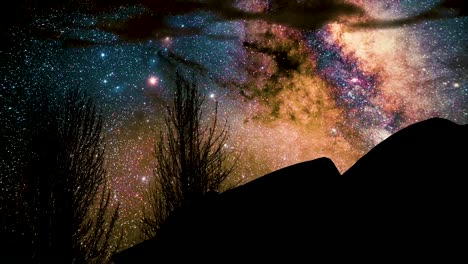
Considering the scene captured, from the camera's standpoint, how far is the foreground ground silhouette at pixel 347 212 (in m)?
2.12

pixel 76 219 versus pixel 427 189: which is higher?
pixel 76 219

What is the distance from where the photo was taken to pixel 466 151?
224 cm

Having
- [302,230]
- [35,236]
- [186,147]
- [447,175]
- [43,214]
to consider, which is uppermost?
[186,147]

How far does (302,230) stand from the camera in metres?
2.62

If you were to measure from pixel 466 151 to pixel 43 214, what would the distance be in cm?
1182

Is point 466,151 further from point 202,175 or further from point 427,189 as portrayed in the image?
point 202,175

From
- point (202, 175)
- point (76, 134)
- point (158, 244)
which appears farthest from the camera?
point (202, 175)

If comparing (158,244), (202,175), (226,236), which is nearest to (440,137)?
(226,236)

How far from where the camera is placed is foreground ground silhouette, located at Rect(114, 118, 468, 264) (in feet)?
6.95

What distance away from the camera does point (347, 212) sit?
2.48 m

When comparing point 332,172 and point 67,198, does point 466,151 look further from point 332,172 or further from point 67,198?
point 67,198

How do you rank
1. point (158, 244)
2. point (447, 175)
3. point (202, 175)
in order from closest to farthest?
point (447, 175)
point (158, 244)
point (202, 175)

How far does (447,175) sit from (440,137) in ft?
1.12

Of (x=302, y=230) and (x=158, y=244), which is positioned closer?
(x=302, y=230)
